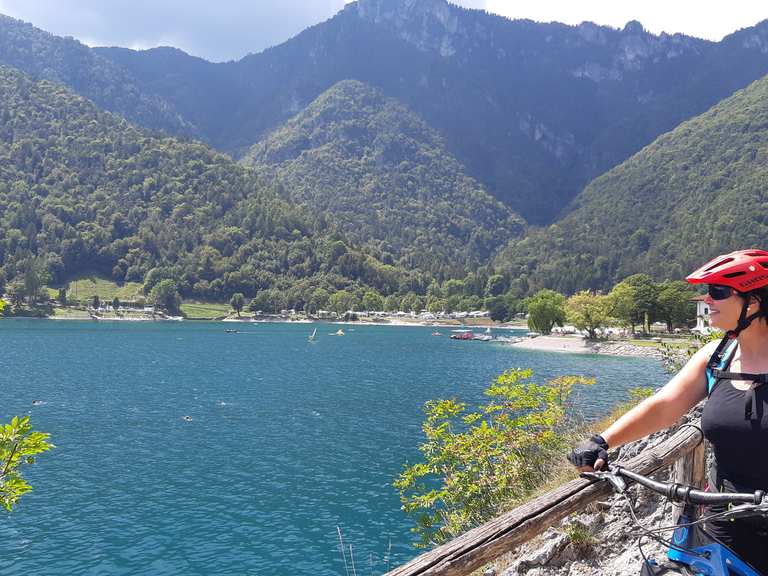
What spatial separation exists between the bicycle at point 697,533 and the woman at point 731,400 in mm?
90

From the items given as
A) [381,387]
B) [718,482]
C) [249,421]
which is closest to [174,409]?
[249,421]

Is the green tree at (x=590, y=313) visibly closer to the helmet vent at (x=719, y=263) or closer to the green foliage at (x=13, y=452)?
the green foliage at (x=13, y=452)

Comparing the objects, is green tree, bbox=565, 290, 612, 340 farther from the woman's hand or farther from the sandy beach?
the woman's hand

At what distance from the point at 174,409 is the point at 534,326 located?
112 m

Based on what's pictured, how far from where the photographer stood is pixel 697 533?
146 inches

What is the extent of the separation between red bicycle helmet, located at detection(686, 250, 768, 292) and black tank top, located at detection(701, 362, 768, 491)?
25.8 inches

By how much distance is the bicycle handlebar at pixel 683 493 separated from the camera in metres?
3.31

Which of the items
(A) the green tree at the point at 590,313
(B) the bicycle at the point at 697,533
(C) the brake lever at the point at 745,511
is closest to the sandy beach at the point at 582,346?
(A) the green tree at the point at 590,313

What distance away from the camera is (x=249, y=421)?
4578 centimetres

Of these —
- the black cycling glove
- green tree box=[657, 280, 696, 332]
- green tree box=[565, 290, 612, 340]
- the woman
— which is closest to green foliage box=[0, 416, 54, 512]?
the black cycling glove

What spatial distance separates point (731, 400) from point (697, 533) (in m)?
0.89

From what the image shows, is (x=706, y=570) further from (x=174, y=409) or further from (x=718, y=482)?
(x=174, y=409)

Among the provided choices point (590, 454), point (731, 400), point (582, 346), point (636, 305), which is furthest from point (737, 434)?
point (636, 305)

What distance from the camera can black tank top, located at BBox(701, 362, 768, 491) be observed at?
3.40 meters
